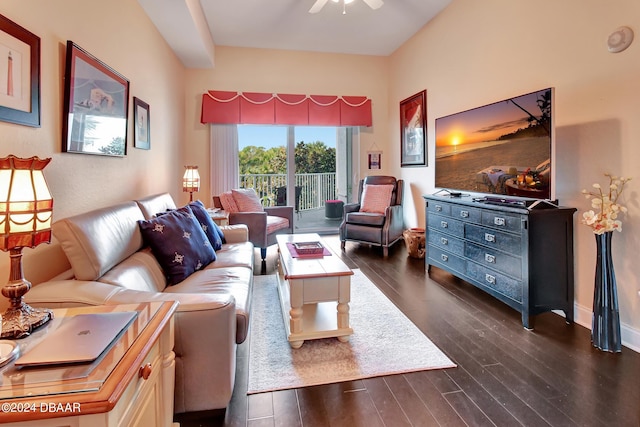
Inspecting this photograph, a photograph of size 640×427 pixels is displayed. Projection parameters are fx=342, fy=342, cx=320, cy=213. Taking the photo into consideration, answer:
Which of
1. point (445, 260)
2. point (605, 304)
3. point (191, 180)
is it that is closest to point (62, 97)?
point (191, 180)

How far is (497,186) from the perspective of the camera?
2.94m

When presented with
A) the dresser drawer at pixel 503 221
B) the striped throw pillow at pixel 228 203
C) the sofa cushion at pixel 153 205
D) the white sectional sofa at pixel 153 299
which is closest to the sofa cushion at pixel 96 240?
the white sectional sofa at pixel 153 299

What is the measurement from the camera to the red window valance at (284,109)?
516cm

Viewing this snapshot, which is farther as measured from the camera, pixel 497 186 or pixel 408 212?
pixel 408 212

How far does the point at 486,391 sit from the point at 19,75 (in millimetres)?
2714

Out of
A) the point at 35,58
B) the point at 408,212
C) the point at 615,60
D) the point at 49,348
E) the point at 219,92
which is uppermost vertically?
the point at 219,92

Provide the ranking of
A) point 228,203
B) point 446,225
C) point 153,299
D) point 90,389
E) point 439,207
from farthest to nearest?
point 228,203
point 439,207
point 446,225
point 153,299
point 90,389

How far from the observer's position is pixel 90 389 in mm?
749

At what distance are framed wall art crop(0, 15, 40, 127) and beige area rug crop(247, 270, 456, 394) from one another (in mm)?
1717

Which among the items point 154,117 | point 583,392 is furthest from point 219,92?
point 583,392

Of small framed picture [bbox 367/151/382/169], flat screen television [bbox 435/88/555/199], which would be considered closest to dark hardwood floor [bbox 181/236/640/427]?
flat screen television [bbox 435/88/555/199]

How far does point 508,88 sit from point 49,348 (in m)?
3.69

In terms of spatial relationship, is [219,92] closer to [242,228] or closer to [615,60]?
[242,228]

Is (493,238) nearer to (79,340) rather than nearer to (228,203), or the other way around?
(79,340)
